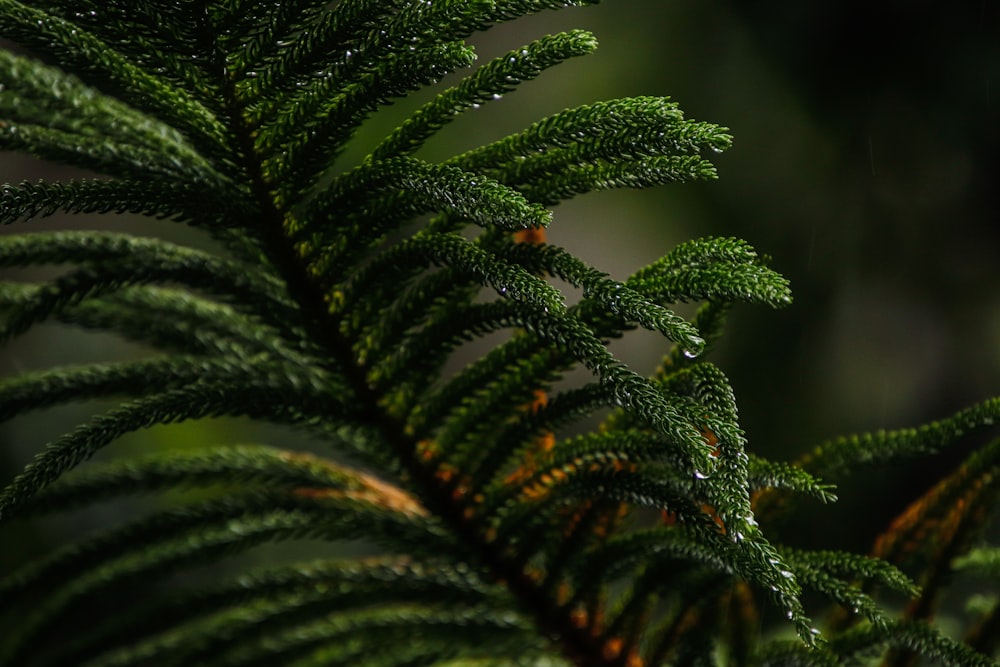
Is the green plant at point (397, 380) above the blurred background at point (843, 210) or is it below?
below

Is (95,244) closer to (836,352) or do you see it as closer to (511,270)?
(511,270)

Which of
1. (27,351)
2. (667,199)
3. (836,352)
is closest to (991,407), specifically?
(836,352)

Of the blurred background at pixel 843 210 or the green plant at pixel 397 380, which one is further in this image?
the blurred background at pixel 843 210

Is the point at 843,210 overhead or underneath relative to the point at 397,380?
overhead

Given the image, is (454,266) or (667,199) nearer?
(454,266)

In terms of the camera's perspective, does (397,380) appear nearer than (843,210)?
Yes

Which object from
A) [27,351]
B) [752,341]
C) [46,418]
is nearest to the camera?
[752,341]
